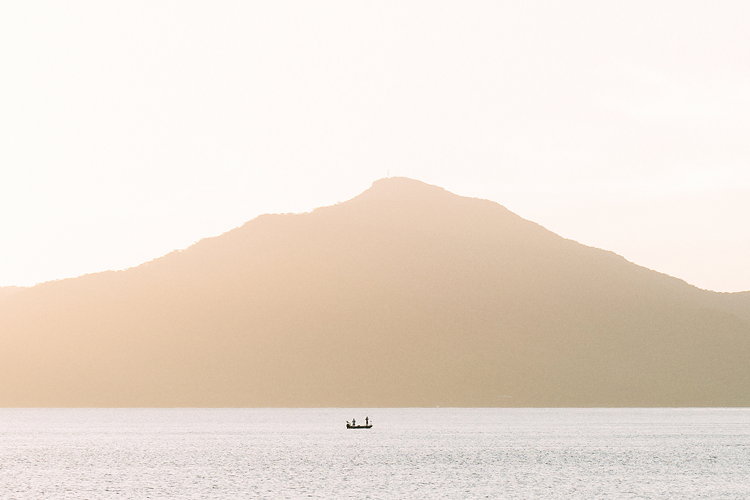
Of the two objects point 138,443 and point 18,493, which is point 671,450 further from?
point 18,493

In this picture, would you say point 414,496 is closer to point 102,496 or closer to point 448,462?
point 102,496

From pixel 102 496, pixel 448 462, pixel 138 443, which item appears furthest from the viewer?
pixel 138 443

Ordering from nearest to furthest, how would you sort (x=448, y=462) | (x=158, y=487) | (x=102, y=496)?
1. (x=102, y=496)
2. (x=158, y=487)
3. (x=448, y=462)

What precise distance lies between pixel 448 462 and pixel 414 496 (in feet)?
101

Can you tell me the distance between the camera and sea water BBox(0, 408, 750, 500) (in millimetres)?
70562

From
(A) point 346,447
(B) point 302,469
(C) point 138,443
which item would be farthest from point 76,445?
(B) point 302,469

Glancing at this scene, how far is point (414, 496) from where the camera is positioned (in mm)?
66938

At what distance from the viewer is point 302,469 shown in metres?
89.0

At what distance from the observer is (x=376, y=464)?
94.4 metres

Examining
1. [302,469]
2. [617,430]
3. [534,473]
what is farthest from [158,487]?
[617,430]

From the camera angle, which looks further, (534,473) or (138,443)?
(138,443)

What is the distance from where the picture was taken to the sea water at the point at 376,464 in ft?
232

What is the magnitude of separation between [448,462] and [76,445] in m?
55.5

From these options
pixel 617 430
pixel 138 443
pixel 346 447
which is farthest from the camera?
pixel 617 430
